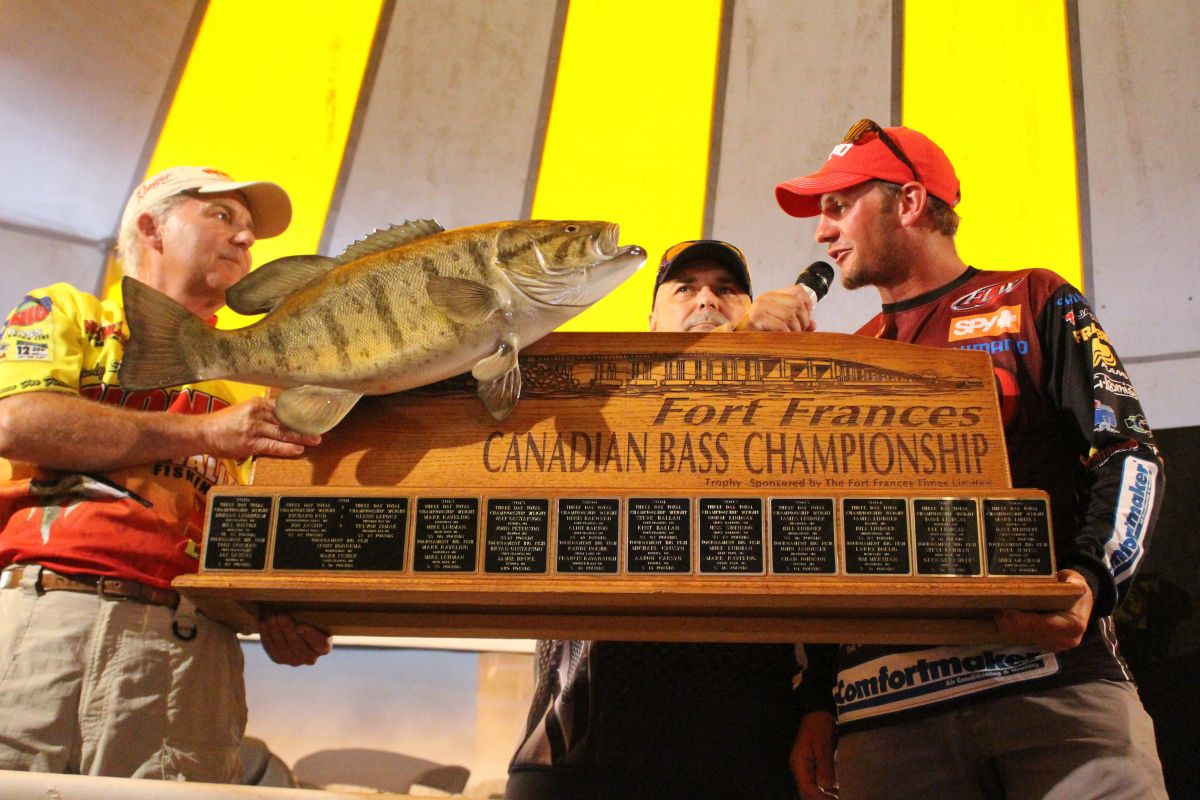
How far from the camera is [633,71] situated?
445 centimetres

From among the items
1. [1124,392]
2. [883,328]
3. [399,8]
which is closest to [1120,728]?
[1124,392]

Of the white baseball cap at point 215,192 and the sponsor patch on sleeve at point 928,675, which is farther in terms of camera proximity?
the white baseball cap at point 215,192

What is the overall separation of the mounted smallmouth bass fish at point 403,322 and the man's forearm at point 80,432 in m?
0.36

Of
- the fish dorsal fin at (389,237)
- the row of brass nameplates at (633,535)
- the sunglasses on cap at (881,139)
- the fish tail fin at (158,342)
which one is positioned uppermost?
the sunglasses on cap at (881,139)

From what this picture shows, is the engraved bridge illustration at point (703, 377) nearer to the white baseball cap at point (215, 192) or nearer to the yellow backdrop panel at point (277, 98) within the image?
the white baseball cap at point (215, 192)

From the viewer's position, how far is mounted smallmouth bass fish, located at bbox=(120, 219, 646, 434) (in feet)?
4.53

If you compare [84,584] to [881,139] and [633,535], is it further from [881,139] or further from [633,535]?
[881,139]

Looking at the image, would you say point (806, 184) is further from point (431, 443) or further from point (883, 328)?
point (431, 443)

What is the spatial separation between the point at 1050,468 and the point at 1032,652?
310 mm

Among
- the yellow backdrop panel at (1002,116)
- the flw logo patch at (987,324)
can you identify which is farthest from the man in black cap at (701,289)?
the yellow backdrop panel at (1002,116)

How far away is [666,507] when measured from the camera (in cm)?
136

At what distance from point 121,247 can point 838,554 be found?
1.83m

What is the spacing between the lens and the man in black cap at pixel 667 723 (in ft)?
5.89

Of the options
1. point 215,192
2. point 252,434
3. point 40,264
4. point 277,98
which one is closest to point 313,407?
point 252,434
